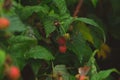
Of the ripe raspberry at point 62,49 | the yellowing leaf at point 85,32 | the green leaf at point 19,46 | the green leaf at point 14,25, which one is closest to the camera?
the green leaf at point 14,25

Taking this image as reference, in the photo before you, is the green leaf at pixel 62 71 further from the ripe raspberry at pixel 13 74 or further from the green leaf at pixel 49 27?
the ripe raspberry at pixel 13 74

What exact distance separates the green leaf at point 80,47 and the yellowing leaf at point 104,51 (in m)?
0.43

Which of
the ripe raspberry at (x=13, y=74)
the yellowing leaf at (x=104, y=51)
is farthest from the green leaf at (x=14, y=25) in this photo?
the yellowing leaf at (x=104, y=51)

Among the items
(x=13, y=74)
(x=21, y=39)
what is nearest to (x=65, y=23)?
(x=21, y=39)

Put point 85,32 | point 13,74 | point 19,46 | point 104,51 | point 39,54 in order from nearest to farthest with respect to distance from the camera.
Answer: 1. point 13,74
2. point 19,46
3. point 39,54
4. point 85,32
5. point 104,51

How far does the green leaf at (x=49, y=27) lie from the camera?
1659 millimetres

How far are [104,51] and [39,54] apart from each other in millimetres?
812

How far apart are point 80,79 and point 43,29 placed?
253 mm

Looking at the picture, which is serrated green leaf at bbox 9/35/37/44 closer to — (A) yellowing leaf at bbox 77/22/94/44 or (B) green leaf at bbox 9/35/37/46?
(B) green leaf at bbox 9/35/37/46

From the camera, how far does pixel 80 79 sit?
171 centimetres

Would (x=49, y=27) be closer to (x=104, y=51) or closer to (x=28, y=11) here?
(x=28, y=11)

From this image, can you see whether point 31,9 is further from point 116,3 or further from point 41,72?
point 116,3

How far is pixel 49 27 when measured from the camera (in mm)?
1678

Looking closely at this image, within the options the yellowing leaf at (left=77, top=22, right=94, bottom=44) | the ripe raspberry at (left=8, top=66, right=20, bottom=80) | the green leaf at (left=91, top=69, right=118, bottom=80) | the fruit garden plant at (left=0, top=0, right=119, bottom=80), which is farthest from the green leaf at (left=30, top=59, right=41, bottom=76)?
the ripe raspberry at (left=8, top=66, right=20, bottom=80)
